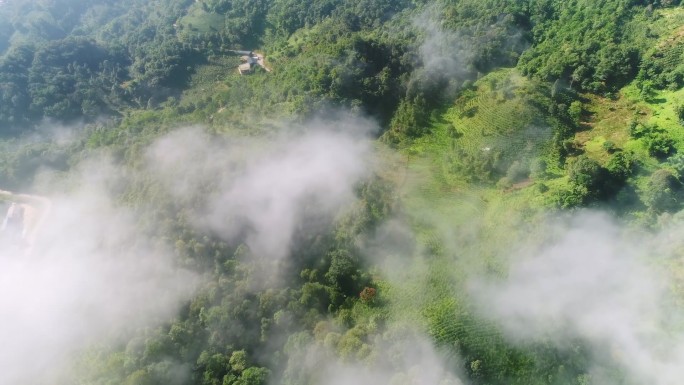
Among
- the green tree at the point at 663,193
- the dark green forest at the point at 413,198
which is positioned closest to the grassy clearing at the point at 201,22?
the dark green forest at the point at 413,198

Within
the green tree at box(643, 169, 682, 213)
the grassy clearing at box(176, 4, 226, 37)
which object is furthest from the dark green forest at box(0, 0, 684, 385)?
the grassy clearing at box(176, 4, 226, 37)

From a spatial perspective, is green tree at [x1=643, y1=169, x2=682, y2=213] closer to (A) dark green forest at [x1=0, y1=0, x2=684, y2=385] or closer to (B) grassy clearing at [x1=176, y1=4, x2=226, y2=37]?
(A) dark green forest at [x1=0, y1=0, x2=684, y2=385]

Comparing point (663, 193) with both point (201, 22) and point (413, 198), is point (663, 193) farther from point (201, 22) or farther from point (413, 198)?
point (201, 22)

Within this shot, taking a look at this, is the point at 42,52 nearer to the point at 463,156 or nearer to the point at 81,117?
the point at 81,117

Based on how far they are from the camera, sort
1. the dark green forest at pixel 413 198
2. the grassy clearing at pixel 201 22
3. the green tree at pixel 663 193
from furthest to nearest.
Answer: the grassy clearing at pixel 201 22 < the green tree at pixel 663 193 < the dark green forest at pixel 413 198

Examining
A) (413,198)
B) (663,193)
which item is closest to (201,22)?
(413,198)

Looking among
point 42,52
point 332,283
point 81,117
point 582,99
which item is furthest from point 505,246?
point 42,52

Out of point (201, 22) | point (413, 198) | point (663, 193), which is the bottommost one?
point (413, 198)

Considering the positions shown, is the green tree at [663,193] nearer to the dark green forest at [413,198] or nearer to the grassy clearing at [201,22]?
the dark green forest at [413,198]

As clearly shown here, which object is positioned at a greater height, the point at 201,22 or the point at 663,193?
the point at 201,22
